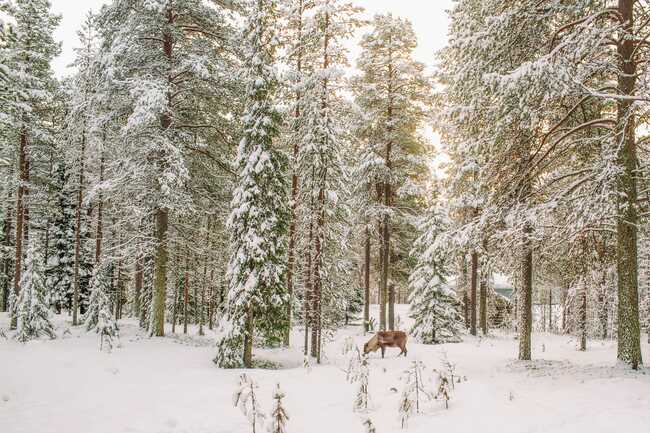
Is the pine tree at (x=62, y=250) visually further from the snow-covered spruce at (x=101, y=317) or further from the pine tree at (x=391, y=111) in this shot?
the pine tree at (x=391, y=111)

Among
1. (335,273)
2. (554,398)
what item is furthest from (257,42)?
(554,398)

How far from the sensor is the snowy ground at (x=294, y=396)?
7352mm

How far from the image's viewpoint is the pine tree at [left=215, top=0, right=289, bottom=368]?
1346cm

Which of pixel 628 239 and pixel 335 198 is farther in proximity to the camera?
pixel 335 198

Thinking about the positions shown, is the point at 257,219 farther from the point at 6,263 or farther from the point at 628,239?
the point at 6,263

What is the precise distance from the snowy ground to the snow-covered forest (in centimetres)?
8

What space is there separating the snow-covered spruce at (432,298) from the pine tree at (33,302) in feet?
54.4

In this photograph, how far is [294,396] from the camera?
32.6 ft

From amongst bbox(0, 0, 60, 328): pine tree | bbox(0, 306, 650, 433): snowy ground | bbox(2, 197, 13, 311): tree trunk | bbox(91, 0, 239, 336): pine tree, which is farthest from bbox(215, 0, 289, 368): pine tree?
bbox(2, 197, 13, 311): tree trunk

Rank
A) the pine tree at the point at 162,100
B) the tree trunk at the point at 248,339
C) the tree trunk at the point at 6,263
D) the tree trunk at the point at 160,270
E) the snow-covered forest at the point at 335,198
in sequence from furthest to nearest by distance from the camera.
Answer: the tree trunk at the point at 6,263 < the tree trunk at the point at 160,270 < the pine tree at the point at 162,100 < the tree trunk at the point at 248,339 < the snow-covered forest at the point at 335,198

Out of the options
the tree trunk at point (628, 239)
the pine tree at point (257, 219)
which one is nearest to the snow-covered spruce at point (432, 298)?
the pine tree at point (257, 219)

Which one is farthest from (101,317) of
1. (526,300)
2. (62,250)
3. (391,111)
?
(62,250)

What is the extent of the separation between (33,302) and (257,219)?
438 inches

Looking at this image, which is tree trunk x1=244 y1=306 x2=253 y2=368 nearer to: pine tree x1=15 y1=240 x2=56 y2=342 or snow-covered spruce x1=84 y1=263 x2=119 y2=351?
snow-covered spruce x1=84 y1=263 x2=119 y2=351
